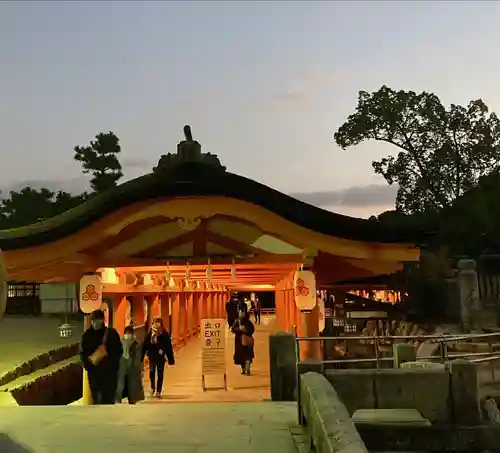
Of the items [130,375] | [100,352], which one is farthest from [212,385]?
[100,352]

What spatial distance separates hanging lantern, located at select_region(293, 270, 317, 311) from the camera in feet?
35.0

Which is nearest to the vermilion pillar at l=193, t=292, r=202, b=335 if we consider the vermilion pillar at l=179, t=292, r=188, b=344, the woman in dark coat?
the vermilion pillar at l=179, t=292, r=188, b=344

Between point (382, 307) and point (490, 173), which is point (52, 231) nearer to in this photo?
point (382, 307)

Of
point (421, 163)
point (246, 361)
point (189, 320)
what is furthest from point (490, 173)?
point (246, 361)

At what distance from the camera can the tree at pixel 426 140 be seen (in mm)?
34156

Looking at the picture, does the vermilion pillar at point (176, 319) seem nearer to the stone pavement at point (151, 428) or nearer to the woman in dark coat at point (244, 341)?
the woman in dark coat at point (244, 341)

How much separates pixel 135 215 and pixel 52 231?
154cm

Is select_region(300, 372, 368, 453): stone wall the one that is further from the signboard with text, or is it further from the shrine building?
the signboard with text

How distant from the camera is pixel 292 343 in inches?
339

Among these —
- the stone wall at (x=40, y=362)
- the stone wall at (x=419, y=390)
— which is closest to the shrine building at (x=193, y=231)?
the stone wall at (x=419, y=390)

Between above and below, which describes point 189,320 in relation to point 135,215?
below

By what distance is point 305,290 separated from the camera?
10695mm

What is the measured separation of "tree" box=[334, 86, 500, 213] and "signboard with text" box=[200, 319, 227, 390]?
83.2ft

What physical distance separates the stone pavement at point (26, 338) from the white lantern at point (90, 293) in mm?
6588
